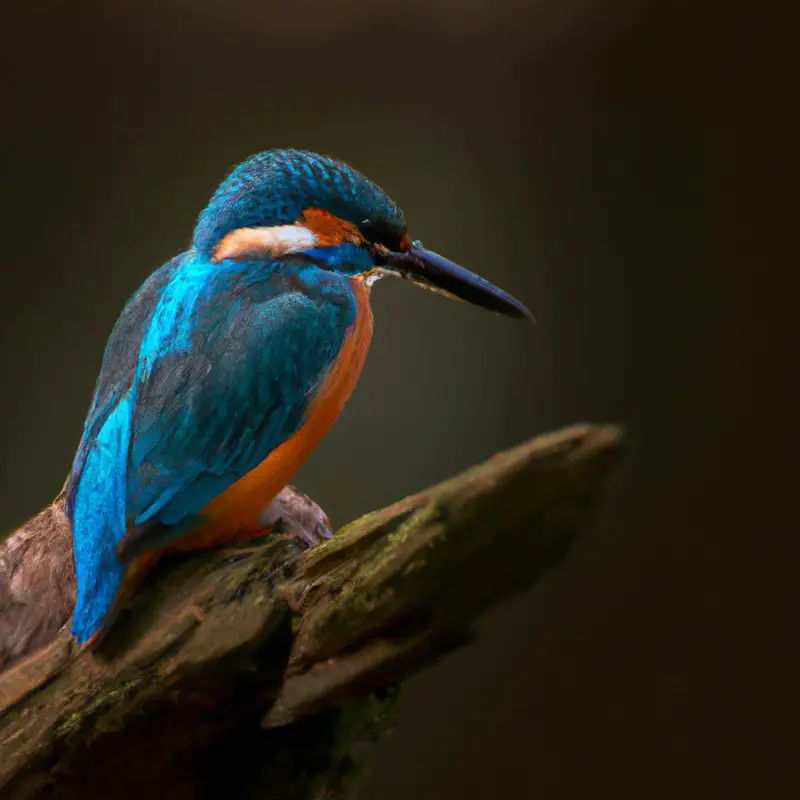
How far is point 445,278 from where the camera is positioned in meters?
0.88

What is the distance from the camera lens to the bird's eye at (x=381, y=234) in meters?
0.84

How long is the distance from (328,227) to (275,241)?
0.05 metres

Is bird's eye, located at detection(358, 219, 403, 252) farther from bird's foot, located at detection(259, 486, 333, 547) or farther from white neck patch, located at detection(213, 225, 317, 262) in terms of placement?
bird's foot, located at detection(259, 486, 333, 547)

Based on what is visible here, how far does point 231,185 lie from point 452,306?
835 mm

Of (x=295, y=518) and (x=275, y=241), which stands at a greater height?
(x=275, y=241)

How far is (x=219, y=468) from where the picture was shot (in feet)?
2.44

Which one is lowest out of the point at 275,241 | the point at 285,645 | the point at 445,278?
the point at 285,645

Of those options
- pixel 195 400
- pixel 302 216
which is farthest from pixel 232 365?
pixel 302 216

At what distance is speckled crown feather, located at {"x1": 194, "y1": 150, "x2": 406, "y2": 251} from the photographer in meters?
0.82

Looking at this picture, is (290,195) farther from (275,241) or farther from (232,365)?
(232,365)

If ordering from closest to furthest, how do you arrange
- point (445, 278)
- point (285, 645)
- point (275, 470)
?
point (285, 645), point (275, 470), point (445, 278)

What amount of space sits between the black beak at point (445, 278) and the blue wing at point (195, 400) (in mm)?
89

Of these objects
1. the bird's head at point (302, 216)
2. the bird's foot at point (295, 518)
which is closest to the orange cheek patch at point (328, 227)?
the bird's head at point (302, 216)

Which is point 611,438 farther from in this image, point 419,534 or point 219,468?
point 219,468
